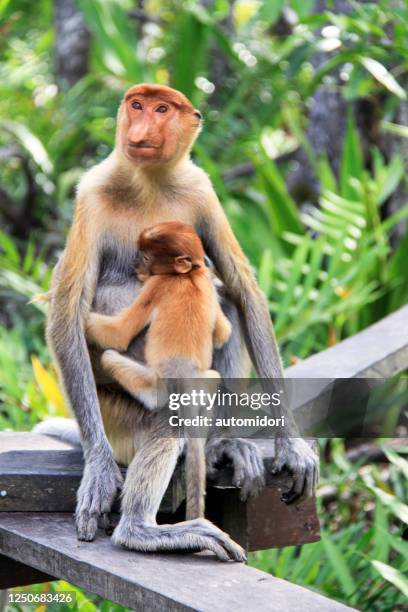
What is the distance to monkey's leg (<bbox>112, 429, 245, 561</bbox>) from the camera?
7.06 feet

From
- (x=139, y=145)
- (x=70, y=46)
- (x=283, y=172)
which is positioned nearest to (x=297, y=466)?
(x=139, y=145)

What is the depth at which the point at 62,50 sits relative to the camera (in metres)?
7.81

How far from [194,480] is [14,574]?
0.62 metres

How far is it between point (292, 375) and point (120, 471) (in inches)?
27.4

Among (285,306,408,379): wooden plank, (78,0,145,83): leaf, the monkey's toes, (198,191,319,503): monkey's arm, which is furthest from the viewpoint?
(78,0,145,83): leaf

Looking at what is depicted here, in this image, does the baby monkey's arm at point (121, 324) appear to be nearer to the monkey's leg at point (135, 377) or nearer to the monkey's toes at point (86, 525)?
the monkey's leg at point (135, 377)

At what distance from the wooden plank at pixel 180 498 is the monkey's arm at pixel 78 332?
0.10m

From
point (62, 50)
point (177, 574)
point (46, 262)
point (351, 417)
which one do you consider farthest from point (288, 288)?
point (62, 50)

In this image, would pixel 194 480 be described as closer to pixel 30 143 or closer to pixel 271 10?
pixel 271 10

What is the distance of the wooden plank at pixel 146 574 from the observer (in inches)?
70.5

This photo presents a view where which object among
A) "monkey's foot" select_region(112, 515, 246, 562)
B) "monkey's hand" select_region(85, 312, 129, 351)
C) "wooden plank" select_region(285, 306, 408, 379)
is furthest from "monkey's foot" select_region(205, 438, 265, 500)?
"wooden plank" select_region(285, 306, 408, 379)

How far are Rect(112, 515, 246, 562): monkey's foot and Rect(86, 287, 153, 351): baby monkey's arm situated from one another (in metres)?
0.50

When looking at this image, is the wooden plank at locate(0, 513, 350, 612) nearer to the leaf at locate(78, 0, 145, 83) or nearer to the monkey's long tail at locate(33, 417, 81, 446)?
the monkey's long tail at locate(33, 417, 81, 446)

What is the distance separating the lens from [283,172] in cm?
689
